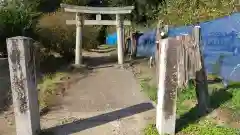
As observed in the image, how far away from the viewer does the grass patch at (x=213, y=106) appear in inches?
239

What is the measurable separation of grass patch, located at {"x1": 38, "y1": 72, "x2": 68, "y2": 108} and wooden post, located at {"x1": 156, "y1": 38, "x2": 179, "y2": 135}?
3.19 metres

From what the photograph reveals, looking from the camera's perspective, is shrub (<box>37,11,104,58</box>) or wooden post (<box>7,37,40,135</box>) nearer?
wooden post (<box>7,37,40,135</box>)

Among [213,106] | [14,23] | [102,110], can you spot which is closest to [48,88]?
[102,110]

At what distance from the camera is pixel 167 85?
19.1 feet

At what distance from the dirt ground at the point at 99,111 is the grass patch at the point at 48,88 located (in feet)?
1.02

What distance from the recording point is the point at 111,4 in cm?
2295

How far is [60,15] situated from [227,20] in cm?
1125

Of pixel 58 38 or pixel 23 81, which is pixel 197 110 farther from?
pixel 58 38

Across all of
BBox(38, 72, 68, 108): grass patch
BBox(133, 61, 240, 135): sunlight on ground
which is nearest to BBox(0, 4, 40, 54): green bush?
BBox(38, 72, 68, 108): grass patch

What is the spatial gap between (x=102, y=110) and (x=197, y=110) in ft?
6.73

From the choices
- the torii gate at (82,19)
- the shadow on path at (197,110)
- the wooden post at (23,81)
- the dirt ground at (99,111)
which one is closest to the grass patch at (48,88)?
the dirt ground at (99,111)

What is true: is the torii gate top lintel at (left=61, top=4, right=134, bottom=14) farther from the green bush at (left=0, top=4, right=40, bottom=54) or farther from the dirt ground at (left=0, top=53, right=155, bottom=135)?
the dirt ground at (left=0, top=53, right=155, bottom=135)

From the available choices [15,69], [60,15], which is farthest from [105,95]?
[60,15]

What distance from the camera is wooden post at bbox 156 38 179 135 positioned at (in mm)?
5785
